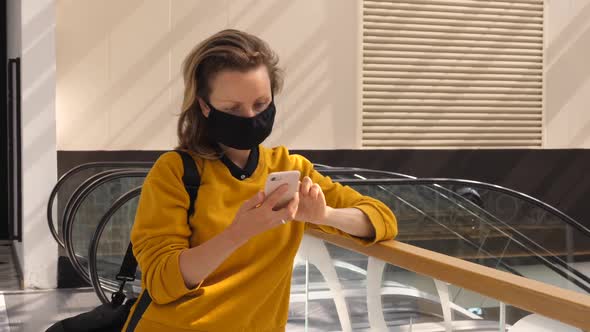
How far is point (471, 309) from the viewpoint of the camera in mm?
2160

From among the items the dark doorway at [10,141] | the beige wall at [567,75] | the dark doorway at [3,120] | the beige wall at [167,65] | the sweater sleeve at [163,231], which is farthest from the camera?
the dark doorway at [3,120]

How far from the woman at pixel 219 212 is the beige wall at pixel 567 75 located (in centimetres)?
923

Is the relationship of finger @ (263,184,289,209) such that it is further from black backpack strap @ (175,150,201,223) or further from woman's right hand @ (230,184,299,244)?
black backpack strap @ (175,150,201,223)

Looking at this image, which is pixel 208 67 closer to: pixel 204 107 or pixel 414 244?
pixel 204 107

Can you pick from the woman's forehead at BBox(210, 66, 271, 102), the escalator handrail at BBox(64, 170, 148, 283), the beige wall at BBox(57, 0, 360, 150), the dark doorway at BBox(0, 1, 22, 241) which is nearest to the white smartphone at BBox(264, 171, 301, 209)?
the woman's forehead at BBox(210, 66, 271, 102)

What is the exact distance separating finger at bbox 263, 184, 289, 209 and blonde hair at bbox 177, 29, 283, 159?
241 millimetres

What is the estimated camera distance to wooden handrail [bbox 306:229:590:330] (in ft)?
4.73

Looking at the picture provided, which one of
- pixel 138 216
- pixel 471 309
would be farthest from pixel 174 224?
pixel 471 309

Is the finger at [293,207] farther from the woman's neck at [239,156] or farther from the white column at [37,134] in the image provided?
the white column at [37,134]

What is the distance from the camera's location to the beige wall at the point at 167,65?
855cm

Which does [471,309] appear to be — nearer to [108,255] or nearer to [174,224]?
[174,224]

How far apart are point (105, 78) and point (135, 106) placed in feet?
1.32

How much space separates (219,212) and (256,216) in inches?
7.3

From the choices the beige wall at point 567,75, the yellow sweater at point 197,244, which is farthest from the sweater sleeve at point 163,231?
the beige wall at point 567,75
